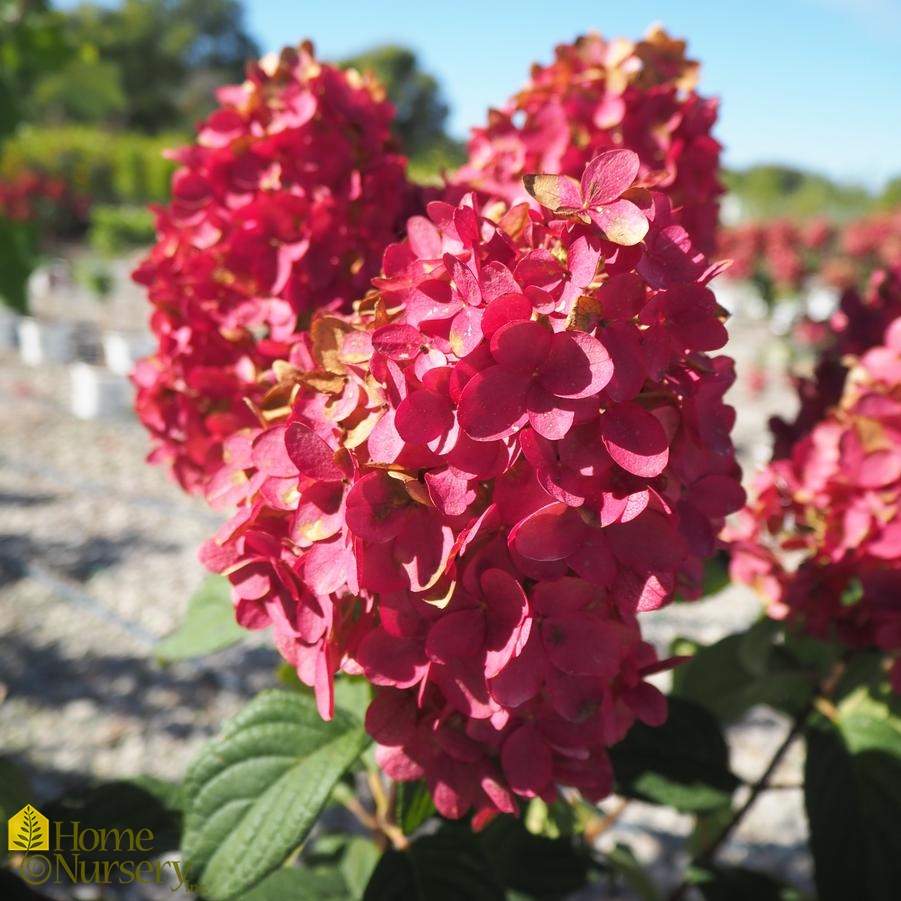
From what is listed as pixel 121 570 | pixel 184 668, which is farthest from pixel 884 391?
pixel 121 570

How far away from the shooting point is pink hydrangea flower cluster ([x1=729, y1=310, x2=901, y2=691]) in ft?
2.60

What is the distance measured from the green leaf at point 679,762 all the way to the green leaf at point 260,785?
36cm

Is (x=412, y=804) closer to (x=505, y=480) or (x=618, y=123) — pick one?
(x=505, y=480)

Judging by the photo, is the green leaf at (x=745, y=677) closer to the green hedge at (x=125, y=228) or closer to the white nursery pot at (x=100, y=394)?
the white nursery pot at (x=100, y=394)

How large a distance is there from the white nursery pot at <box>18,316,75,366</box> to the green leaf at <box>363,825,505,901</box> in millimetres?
6688

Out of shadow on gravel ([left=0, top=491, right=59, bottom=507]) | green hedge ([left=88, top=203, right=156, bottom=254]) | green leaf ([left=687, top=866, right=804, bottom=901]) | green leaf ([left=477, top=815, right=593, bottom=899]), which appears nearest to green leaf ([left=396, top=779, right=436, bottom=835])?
green leaf ([left=477, top=815, right=593, bottom=899])

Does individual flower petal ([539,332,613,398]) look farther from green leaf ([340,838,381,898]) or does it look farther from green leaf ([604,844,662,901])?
green leaf ([604,844,662,901])

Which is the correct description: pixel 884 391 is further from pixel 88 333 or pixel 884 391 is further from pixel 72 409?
pixel 88 333

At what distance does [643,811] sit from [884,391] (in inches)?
66.1

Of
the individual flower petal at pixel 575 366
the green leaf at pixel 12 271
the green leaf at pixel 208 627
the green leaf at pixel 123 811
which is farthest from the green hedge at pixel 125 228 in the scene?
the individual flower petal at pixel 575 366

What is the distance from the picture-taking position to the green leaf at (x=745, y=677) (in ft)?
3.20

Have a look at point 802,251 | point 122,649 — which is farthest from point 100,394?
point 802,251

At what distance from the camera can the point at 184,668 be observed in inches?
104

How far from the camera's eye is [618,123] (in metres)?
0.94
